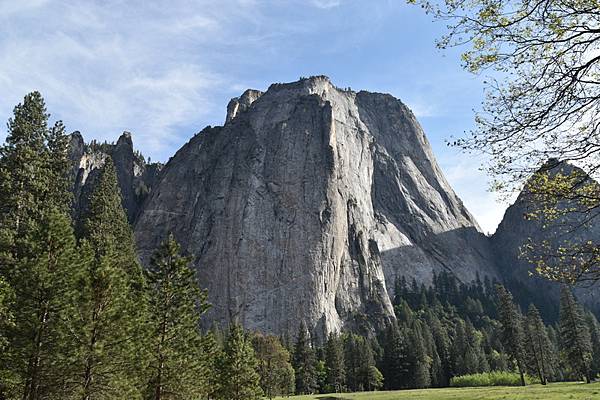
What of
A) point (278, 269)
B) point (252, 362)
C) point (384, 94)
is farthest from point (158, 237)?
point (384, 94)

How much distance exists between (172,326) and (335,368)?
54.5m

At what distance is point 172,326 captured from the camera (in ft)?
88.8

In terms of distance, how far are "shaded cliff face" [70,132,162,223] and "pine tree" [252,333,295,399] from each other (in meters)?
96.9

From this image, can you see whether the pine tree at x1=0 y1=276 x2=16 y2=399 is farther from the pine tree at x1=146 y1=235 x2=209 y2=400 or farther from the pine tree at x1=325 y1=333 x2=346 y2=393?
the pine tree at x1=325 y1=333 x2=346 y2=393

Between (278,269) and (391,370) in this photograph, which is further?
(278,269)

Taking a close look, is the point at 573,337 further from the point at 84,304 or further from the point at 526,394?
the point at 84,304

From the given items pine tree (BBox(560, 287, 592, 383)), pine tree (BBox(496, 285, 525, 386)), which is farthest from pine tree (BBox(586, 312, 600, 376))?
pine tree (BBox(496, 285, 525, 386))

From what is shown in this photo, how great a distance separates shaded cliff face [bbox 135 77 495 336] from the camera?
114 meters

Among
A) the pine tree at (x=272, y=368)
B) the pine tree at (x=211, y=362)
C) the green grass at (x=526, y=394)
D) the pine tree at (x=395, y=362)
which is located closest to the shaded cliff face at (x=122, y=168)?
the pine tree at (x=272, y=368)

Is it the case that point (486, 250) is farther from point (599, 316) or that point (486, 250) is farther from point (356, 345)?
point (356, 345)

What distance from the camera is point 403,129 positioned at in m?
186

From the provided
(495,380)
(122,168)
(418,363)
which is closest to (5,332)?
(495,380)

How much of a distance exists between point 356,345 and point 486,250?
11808cm

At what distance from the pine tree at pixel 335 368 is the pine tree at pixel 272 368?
11.5 metres
